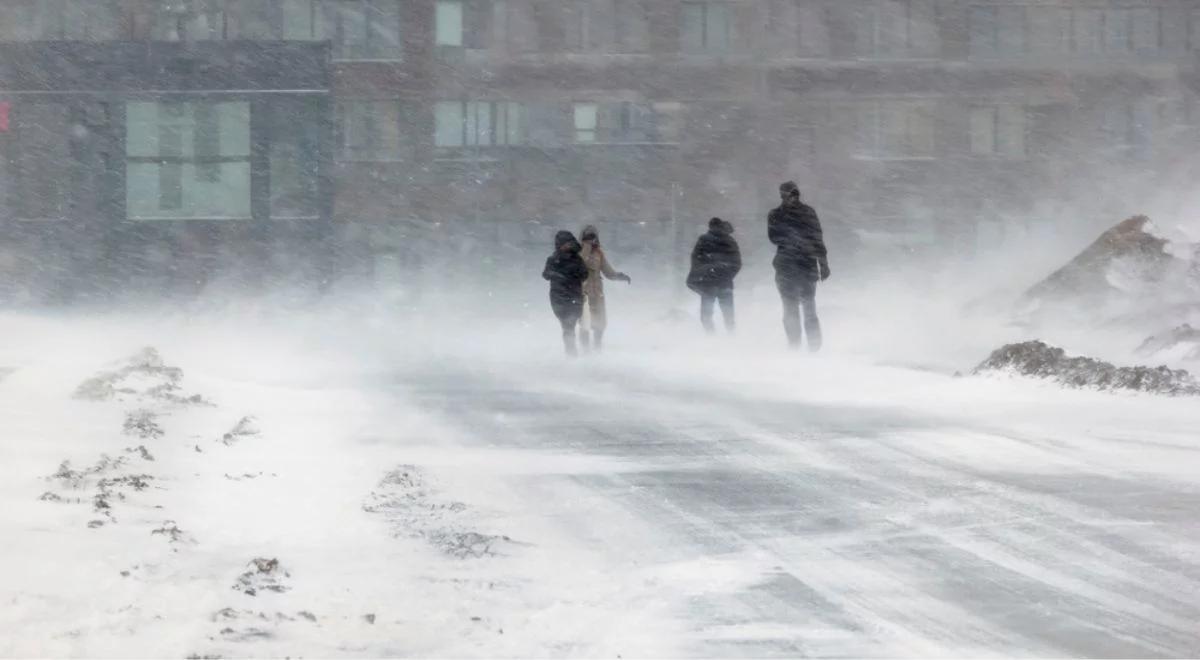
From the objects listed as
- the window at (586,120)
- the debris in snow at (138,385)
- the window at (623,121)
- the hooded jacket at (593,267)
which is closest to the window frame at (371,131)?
the window at (586,120)

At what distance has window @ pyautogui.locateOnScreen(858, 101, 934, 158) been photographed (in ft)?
179

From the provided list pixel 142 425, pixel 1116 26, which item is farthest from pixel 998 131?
pixel 142 425

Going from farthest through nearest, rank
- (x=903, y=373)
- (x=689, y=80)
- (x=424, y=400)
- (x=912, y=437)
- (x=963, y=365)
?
(x=689, y=80) → (x=963, y=365) → (x=903, y=373) → (x=424, y=400) → (x=912, y=437)

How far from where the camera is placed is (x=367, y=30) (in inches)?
2093

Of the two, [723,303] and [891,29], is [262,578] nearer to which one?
[723,303]

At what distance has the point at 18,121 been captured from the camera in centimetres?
5044

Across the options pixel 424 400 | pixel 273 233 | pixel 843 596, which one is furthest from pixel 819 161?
pixel 843 596

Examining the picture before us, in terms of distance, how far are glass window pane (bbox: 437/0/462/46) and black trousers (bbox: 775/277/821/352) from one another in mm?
32186

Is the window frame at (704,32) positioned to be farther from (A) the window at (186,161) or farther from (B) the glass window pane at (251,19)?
(A) the window at (186,161)

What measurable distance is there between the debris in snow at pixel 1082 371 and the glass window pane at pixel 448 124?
119 feet

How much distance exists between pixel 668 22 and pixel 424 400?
38063mm

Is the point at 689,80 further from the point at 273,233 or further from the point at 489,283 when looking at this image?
the point at 273,233

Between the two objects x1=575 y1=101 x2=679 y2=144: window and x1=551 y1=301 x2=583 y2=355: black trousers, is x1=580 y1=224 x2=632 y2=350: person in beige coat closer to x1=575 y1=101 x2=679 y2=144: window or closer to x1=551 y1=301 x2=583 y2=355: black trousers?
x1=551 y1=301 x2=583 y2=355: black trousers

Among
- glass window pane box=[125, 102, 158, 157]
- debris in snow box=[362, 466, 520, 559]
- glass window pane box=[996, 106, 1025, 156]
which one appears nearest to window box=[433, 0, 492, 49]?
glass window pane box=[125, 102, 158, 157]
